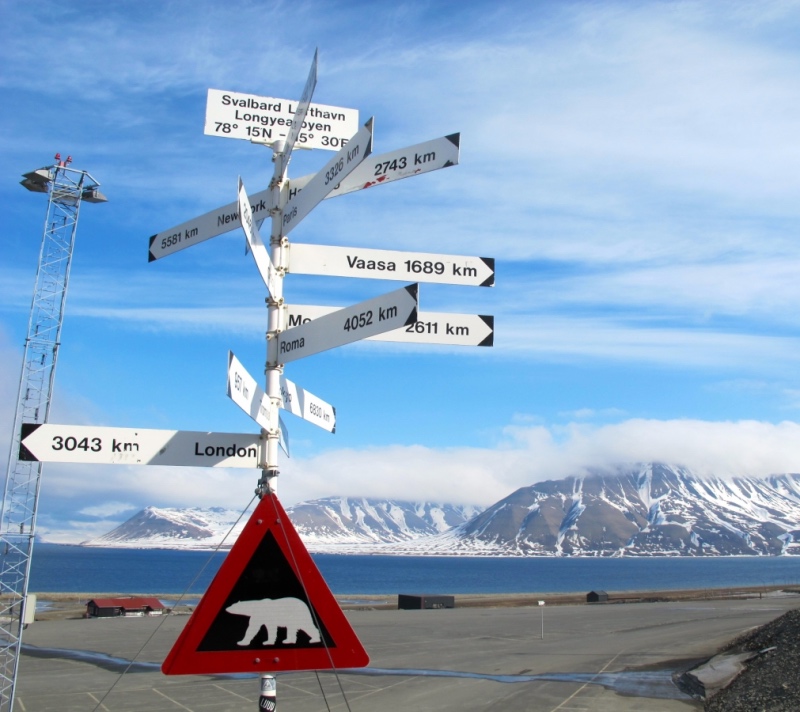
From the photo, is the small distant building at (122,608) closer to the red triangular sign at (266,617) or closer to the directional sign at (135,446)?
the directional sign at (135,446)

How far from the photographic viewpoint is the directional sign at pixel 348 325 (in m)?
4.66

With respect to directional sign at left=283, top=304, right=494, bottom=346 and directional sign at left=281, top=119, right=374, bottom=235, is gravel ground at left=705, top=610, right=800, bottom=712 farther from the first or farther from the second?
directional sign at left=281, top=119, right=374, bottom=235

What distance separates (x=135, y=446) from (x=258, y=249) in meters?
1.63

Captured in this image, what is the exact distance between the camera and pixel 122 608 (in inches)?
1754

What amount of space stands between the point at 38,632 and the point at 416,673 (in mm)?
20449

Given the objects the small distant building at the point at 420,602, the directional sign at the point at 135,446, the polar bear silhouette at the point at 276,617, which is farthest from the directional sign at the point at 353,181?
the small distant building at the point at 420,602

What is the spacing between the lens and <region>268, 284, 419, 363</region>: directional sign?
466 cm

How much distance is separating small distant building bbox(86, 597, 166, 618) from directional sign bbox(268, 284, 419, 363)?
4362 cm

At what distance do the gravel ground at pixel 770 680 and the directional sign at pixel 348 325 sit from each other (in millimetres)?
11813

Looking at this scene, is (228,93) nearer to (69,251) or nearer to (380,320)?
(380,320)

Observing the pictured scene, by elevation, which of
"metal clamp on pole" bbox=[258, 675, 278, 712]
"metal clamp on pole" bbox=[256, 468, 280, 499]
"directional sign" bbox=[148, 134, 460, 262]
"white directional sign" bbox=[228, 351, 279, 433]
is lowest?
"metal clamp on pole" bbox=[258, 675, 278, 712]

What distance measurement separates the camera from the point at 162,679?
1869 cm

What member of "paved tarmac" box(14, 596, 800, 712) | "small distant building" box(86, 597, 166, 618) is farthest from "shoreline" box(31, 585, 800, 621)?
"paved tarmac" box(14, 596, 800, 712)

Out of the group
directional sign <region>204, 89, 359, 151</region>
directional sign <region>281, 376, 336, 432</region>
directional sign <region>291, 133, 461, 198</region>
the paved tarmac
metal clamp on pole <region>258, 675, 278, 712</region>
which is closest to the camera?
metal clamp on pole <region>258, 675, 278, 712</region>
